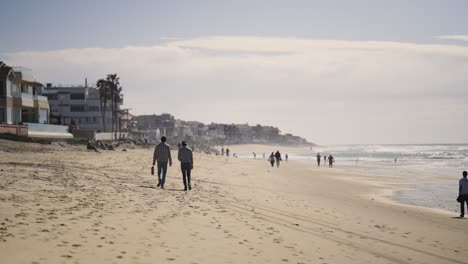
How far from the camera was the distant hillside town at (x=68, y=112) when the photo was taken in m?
46.3

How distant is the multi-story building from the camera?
45875mm

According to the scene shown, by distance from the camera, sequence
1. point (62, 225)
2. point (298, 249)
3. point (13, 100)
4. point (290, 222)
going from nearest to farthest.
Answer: point (62, 225), point (298, 249), point (290, 222), point (13, 100)

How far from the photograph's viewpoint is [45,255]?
7.36 metres

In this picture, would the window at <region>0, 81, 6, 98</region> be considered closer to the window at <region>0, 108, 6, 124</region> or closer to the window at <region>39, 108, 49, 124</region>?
the window at <region>0, 108, 6, 124</region>

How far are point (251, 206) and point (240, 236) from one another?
16.6ft

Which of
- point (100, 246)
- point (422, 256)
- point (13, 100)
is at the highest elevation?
point (13, 100)

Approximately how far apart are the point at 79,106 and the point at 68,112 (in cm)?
268

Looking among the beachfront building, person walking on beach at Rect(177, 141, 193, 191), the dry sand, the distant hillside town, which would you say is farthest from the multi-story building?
the beachfront building

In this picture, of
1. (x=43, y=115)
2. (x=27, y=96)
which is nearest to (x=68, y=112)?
(x=43, y=115)

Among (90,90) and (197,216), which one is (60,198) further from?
(90,90)

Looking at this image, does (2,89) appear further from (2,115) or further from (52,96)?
(52,96)

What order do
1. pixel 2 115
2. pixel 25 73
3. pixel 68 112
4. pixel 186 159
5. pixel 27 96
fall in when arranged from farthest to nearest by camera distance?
pixel 68 112 → pixel 25 73 → pixel 27 96 → pixel 2 115 → pixel 186 159

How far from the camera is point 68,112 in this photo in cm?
9781

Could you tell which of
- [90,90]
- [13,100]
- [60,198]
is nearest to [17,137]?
[13,100]
